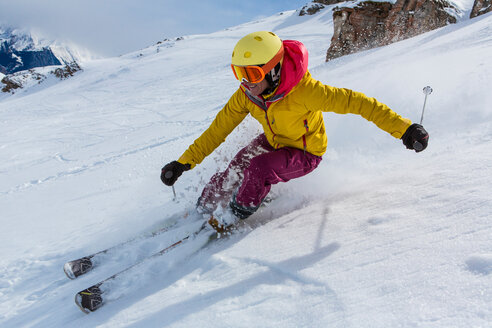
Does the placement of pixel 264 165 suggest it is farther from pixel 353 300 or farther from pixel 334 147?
pixel 334 147

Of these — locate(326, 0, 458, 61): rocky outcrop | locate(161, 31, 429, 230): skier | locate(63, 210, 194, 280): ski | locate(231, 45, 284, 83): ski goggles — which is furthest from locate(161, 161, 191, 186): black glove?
locate(326, 0, 458, 61): rocky outcrop

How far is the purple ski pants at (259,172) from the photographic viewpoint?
2.59 m

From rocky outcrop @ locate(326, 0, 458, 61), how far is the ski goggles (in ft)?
39.6

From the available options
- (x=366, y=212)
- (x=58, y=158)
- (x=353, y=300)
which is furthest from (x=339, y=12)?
(x=353, y=300)

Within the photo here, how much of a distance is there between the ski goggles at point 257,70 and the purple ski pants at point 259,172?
0.70 metres

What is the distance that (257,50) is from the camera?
2.25 metres

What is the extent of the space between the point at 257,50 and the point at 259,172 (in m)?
1.00

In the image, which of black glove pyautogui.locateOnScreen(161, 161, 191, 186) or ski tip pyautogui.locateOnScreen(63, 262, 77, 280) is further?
black glove pyautogui.locateOnScreen(161, 161, 191, 186)

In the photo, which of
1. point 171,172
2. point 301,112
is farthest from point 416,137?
point 171,172

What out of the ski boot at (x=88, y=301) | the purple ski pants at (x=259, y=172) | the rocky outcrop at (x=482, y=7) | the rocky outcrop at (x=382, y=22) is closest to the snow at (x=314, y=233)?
the ski boot at (x=88, y=301)

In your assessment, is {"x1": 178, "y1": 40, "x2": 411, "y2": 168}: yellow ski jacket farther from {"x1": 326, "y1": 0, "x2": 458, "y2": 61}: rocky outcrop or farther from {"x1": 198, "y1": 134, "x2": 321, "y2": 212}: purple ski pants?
{"x1": 326, "y1": 0, "x2": 458, "y2": 61}: rocky outcrop

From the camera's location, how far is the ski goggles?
226cm

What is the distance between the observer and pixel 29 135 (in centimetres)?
1027

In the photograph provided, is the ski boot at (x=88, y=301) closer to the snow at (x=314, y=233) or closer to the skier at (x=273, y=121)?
the snow at (x=314, y=233)
